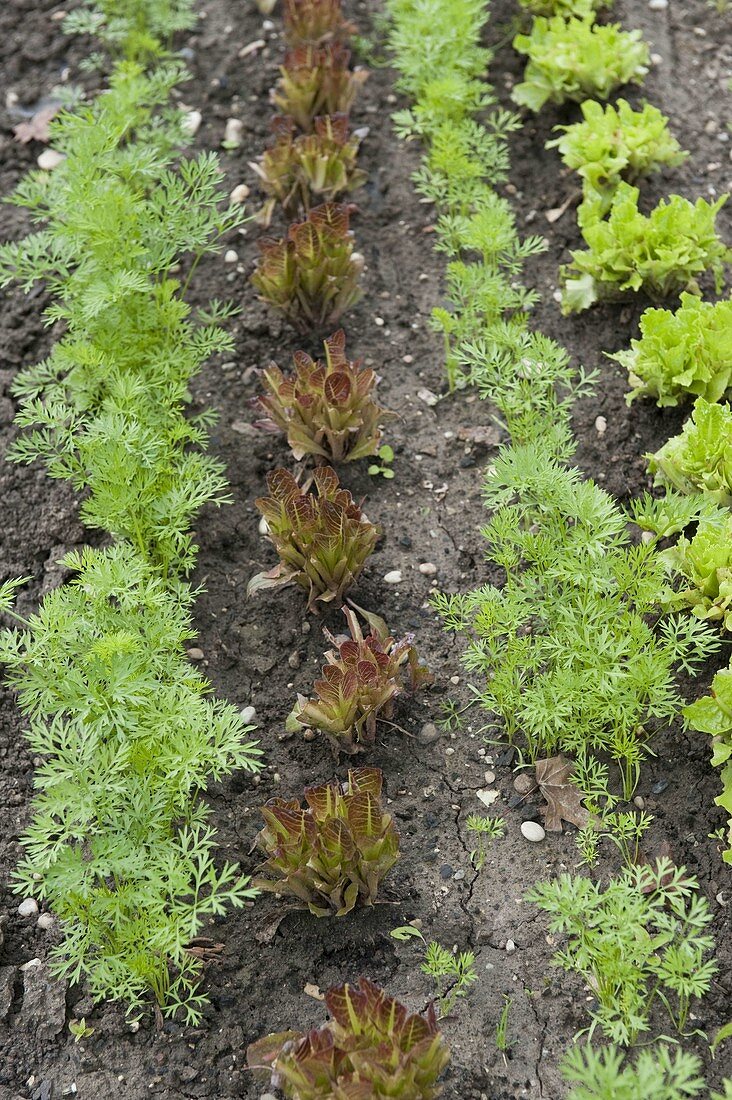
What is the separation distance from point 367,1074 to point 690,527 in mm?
2095

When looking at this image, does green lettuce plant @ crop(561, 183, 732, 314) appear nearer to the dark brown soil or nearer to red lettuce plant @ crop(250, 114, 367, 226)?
the dark brown soil

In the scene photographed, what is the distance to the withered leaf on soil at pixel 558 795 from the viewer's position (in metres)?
3.32

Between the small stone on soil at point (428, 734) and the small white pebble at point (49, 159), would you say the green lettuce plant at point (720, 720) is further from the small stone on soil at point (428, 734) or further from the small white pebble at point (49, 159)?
the small white pebble at point (49, 159)

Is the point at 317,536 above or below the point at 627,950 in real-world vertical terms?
above

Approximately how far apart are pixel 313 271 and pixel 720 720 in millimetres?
2284

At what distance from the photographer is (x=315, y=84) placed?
522 centimetres

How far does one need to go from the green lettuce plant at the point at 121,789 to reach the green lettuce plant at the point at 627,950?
2.67ft

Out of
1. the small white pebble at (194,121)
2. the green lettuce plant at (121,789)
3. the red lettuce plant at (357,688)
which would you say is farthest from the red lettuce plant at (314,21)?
the green lettuce plant at (121,789)

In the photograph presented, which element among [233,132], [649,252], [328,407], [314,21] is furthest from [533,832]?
[314,21]

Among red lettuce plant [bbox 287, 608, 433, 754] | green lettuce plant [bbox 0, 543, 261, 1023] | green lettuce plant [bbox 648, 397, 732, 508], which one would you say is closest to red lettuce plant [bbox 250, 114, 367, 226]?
green lettuce plant [bbox 648, 397, 732, 508]

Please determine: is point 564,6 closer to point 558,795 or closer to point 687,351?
point 687,351

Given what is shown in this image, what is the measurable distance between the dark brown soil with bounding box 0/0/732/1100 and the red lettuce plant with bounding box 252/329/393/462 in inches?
7.7

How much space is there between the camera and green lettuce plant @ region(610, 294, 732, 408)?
3936mm

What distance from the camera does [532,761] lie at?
346cm
